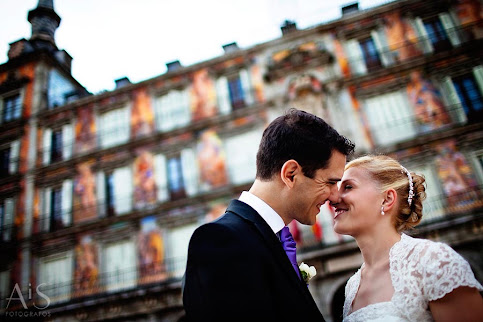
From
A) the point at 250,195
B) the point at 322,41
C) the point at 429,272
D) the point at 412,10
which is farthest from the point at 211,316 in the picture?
the point at 412,10

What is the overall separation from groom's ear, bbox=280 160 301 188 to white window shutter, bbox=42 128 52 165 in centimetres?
1892

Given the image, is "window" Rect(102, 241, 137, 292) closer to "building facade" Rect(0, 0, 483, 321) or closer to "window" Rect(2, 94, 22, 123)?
"building facade" Rect(0, 0, 483, 321)

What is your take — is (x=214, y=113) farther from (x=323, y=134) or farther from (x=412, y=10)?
(x=323, y=134)

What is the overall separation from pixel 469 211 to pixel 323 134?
12757 millimetres

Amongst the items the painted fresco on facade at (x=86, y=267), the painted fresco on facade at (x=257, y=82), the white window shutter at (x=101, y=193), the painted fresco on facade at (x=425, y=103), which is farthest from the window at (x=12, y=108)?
the painted fresco on facade at (x=425, y=103)

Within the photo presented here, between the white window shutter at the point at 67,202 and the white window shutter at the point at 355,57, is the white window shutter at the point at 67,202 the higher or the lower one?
the lower one

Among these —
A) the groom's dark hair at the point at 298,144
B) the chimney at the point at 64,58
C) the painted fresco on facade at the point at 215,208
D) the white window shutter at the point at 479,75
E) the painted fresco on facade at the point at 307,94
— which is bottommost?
the groom's dark hair at the point at 298,144

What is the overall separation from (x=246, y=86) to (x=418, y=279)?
15.4 m

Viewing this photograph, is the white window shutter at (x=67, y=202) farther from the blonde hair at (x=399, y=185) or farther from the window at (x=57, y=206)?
the blonde hair at (x=399, y=185)

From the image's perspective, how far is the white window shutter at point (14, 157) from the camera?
59.6ft

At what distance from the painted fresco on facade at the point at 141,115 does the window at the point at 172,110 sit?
1.18 feet

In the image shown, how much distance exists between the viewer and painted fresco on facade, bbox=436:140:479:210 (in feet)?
41.9

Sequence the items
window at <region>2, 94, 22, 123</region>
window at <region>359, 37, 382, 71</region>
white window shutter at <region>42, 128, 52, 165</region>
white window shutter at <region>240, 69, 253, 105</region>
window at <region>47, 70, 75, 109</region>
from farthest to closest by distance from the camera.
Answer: window at <region>47, 70, 75, 109</region> → window at <region>2, 94, 22, 123</region> → white window shutter at <region>42, 128, 52, 165</region> → white window shutter at <region>240, 69, 253, 105</region> → window at <region>359, 37, 382, 71</region>

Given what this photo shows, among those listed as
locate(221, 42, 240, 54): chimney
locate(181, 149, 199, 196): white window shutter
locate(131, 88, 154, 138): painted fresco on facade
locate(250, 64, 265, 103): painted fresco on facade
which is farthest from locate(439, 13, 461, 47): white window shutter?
locate(131, 88, 154, 138): painted fresco on facade
